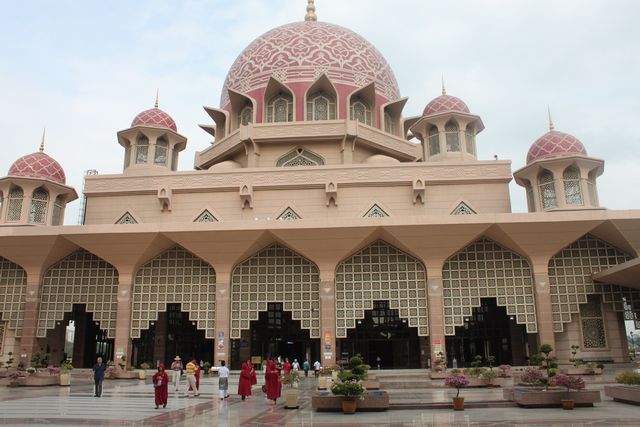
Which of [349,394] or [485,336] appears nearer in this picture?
[349,394]

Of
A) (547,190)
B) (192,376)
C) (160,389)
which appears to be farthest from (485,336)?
(160,389)

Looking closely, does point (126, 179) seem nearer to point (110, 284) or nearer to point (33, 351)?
point (110, 284)

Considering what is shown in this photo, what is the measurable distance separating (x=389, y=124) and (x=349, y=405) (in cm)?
2428

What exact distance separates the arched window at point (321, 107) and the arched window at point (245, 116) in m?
3.64

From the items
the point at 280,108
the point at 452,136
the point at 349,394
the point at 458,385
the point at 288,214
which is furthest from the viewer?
the point at 280,108

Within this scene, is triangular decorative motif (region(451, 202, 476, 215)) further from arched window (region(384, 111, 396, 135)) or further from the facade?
arched window (region(384, 111, 396, 135))

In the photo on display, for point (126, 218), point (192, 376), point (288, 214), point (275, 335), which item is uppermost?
point (126, 218)

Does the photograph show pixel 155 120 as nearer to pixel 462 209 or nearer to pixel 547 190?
pixel 462 209

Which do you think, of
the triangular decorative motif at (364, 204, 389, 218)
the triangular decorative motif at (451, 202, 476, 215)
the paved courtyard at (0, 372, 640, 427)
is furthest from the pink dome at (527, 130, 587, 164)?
the paved courtyard at (0, 372, 640, 427)

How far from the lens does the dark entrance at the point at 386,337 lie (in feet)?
88.5

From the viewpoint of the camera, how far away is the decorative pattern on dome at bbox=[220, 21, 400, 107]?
105 ft

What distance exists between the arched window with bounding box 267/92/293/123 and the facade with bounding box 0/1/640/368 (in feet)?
1.91

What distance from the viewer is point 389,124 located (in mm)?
33438

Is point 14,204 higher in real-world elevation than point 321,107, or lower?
lower
